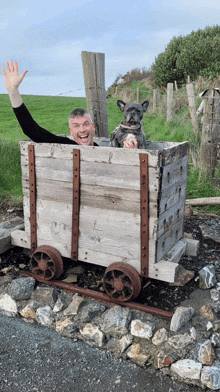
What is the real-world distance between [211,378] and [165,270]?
3.22 ft

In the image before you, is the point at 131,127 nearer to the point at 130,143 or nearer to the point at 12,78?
the point at 130,143

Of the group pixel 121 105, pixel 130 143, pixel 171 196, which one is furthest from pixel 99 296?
pixel 121 105

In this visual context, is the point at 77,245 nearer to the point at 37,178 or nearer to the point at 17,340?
the point at 37,178

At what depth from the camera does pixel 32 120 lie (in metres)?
3.76

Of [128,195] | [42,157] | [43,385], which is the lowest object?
[43,385]

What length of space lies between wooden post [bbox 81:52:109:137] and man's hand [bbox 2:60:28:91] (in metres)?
1.83

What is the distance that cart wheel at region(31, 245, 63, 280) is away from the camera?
3.88 metres

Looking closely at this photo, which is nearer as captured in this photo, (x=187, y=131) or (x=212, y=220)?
(x=212, y=220)

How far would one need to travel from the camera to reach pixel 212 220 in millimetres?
5547

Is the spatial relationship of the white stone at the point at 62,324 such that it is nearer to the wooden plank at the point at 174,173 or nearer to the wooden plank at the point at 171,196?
the wooden plank at the point at 171,196

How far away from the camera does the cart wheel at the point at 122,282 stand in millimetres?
3441

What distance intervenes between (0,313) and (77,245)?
43.7 inches

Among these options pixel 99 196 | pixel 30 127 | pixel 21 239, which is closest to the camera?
pixel 99 196

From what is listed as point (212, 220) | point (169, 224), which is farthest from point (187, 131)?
point (169, 224)
